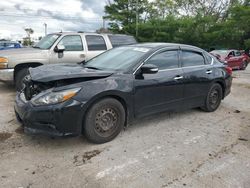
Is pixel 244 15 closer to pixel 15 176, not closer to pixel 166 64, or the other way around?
pixel 166 64

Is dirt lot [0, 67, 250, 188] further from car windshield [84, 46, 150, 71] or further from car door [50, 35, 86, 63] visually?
car door [50, 35, 86, 63]

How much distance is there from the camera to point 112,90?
3820 mm

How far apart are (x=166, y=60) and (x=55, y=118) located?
2.31 meters

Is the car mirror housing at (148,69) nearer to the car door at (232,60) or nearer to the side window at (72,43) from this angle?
the side window at (72,43)

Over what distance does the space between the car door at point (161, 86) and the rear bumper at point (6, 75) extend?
4.06 metres

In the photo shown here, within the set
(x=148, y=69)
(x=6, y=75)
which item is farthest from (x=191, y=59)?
(x=6, y=75)

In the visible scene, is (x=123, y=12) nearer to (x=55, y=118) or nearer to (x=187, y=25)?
(x=187, y=25)

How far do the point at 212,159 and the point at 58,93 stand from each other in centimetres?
228

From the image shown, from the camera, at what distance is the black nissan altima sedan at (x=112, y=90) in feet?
11.5

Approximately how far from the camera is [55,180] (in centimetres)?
293

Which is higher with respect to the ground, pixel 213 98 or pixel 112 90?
pixel 112 90

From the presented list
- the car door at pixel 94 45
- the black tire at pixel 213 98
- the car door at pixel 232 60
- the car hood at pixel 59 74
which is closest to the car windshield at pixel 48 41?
the car door at pixel 94 45

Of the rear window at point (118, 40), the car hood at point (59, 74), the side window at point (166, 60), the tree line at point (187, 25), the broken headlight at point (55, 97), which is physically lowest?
the broken headlight at point (55, 97)

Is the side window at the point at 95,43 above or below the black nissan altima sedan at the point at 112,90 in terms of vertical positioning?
above
